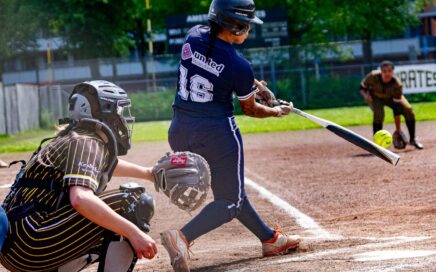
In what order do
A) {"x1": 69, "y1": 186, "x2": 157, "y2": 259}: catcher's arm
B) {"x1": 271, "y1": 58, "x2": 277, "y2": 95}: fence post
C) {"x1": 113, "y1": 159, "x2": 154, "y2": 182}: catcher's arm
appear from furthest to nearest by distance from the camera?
{"x1": 271, "y1": 58, "x2": 277, "y2": 95}: fence post
{"x1": 113, "y1": 159, "x2": 154, "y2": 182}: catcher's arm
{"x1": 69, "y1": 186, "x2": 157, "y2": 259}: catcher's arm

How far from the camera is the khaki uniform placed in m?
17.0

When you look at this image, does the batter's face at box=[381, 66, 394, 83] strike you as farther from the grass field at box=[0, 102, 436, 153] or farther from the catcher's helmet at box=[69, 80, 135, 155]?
the catcher's helmet at box=[69, 80, 135, 155]

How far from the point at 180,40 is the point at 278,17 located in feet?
A: 12.7

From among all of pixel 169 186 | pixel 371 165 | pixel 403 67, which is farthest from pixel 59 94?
pixel 169 186

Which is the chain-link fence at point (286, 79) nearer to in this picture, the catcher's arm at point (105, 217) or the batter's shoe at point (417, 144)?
the batter's shoe at point (417, 144)

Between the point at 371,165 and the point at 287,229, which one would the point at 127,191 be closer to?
the point at 287,229

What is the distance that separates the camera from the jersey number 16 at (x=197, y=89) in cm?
652

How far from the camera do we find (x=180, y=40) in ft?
116

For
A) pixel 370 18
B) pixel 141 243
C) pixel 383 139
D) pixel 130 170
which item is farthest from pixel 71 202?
pixel 370 18

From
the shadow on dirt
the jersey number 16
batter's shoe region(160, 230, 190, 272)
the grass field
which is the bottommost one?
the grass field

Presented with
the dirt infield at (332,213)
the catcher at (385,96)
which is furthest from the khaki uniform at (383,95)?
the dirt infield at (332,213)

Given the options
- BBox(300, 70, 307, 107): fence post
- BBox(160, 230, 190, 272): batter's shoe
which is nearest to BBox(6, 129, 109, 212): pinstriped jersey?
BBox(160, 230, 190, 272): batter's shoe

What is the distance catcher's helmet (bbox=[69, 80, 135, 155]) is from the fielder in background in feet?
4.95

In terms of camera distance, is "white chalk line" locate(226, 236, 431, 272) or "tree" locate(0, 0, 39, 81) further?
"tree" locate(0, 0, 39, 81)
